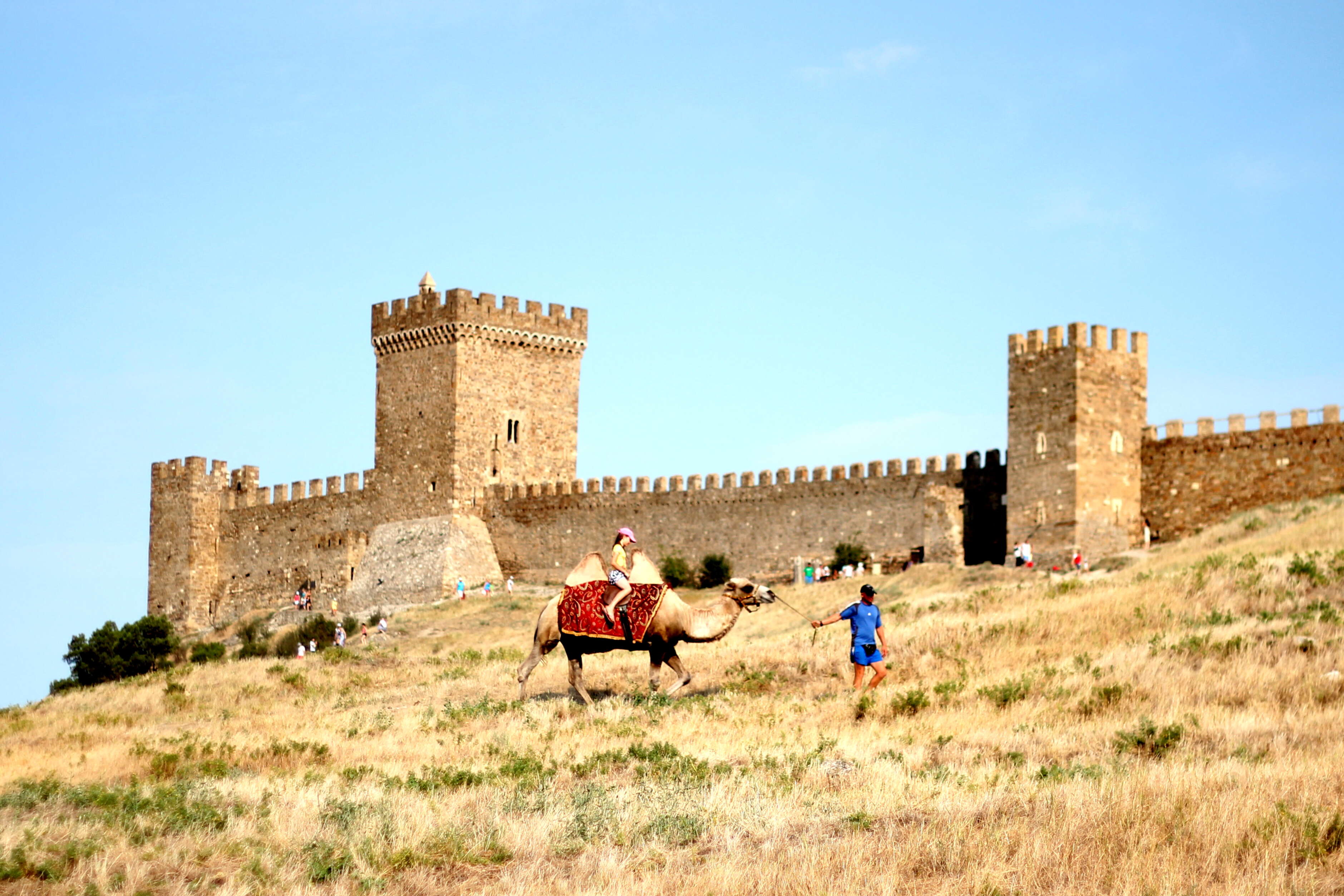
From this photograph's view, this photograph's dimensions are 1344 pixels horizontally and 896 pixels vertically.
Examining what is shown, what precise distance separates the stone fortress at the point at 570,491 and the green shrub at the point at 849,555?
256 millimetres

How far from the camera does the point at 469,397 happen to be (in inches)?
1681

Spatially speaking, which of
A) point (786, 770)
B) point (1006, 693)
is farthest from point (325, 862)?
point (1006, 693)

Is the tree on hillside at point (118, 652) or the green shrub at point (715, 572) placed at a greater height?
the green shrub at point (715, 572)

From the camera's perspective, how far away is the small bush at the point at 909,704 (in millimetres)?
14727

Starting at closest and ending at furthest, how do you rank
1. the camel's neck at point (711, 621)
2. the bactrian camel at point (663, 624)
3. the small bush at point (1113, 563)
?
the bactrian camel at point (663, 624)
the camel's neck at point (711, 621)
the small bush at point (1113, 563)

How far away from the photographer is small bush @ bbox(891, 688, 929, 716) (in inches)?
580

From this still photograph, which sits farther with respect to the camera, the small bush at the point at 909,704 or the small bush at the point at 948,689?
the small bush at the point at 948,689

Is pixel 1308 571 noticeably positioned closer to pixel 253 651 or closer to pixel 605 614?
pixel 605 614

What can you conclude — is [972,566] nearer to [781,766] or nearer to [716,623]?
[716,623]

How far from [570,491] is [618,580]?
2641cm

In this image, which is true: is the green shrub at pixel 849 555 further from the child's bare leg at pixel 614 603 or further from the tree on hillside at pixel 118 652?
the child's bare leg at pixel 614 603

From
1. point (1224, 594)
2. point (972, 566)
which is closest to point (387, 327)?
point (972, 566)

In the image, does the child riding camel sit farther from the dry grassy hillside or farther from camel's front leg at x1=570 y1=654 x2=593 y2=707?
the dry grassy hillside

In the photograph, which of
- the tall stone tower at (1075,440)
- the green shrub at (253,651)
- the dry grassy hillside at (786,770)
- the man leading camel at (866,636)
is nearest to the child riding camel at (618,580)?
the dry grassy hillside at (786,770)
